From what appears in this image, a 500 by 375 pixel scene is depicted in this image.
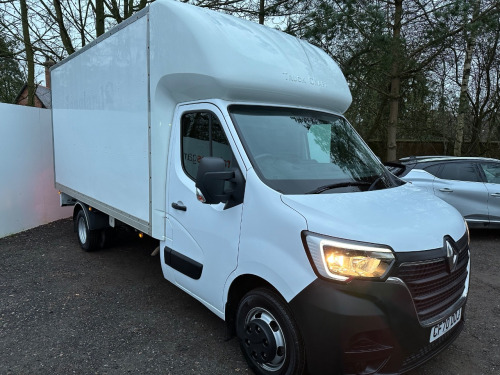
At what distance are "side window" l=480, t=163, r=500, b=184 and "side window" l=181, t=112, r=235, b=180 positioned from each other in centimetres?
590

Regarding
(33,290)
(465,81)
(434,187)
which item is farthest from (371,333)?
(465,81)

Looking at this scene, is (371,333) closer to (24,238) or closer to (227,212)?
(227,212)

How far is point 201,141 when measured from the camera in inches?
124

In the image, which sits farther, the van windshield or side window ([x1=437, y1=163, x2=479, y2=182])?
side window ([x1=437, y1=163, x2=479, y2=182])

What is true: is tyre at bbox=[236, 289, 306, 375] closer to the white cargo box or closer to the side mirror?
the side mirror

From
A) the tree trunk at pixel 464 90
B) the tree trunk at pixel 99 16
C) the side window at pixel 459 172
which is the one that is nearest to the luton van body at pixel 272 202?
the side window at pixel 459 172

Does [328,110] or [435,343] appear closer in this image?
[435,343]

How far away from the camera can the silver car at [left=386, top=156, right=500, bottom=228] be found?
651cm

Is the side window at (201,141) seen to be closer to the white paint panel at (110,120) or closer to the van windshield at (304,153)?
the van windshield at (304,153)

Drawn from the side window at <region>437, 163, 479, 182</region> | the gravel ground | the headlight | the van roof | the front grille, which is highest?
the van roof

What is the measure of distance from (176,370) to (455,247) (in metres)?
2.32

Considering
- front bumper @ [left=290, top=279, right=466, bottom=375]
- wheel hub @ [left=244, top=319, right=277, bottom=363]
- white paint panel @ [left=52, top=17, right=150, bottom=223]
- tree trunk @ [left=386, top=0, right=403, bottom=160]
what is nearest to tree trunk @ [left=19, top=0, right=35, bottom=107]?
white paint panel @ [left=52, top=17, right=150, bottom=223]

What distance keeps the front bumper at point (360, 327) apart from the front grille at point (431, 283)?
78mm

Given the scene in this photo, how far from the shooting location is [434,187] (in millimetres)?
6777
